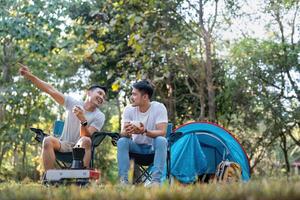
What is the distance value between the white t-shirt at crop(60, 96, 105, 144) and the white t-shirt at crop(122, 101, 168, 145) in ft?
0.67

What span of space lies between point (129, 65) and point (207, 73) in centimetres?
129

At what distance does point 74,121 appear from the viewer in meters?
4.29

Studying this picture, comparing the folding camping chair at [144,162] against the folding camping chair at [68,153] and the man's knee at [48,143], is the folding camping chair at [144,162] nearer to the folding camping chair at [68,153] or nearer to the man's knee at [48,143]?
the folding camping chair at [68,153]

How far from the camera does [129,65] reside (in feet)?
28.7

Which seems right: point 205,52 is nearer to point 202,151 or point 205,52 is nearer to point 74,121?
point 202,151

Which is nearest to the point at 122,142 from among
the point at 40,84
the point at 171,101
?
the point at 40,84

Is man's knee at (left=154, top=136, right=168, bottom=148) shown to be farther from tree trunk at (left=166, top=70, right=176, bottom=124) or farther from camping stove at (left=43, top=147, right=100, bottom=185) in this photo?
tree trunk at (left=166, top=70, right=176, bottom=124)

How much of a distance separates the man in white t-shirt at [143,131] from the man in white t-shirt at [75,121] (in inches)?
9.6

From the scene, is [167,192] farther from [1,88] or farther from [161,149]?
[1,88]

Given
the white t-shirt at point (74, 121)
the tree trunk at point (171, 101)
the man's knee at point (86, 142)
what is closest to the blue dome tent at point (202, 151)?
the white t-shirt at point (74, 121)

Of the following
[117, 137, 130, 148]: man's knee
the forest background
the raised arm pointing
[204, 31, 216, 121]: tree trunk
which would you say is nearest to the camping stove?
[117, 137, 130, 148]: man's knee

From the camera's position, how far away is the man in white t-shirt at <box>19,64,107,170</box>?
395 cm

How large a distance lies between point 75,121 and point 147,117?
0.59m

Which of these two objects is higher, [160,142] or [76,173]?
[160,142]
